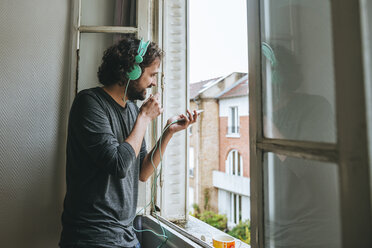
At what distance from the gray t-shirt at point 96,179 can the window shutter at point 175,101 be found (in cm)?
41

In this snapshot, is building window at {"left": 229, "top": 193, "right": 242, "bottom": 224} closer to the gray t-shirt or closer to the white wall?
the white wall

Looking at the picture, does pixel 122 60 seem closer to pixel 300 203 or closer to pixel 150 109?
pixel 150 109

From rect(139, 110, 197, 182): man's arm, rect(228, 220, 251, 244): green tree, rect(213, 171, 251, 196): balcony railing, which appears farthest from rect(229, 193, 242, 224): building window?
rect(139, 110, 197, 182): man's arm

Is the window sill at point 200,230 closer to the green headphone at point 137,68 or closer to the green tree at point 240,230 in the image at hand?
the green headphone at point 137,68

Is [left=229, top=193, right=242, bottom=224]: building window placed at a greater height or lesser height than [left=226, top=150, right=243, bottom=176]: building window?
lesser

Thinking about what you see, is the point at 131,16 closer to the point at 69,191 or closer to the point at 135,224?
the point at 69,191

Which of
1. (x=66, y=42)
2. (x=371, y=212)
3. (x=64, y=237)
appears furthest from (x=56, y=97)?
(x=371, y=212)

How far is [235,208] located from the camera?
26.4 ft

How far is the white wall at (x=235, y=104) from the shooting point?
5.76 metres

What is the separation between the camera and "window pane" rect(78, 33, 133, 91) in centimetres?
144

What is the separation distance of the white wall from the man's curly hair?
4.16m

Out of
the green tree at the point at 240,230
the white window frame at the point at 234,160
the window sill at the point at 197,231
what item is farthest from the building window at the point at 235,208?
the window sill at the point at 197,231

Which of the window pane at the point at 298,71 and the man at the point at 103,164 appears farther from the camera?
Result: the man at the point at 103,164

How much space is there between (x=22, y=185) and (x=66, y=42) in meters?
0.80
